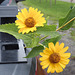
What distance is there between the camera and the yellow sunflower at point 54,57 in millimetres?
485

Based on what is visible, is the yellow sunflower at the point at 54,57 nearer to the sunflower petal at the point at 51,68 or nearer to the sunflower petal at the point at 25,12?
the sunflower petal at the point at 51,68

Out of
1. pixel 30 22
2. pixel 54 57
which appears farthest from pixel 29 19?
pixel 54 57

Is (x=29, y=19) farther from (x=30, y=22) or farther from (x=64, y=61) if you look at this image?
(x=64, y=61)

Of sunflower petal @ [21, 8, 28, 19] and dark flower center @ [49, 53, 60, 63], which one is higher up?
sunflower petal @ [21, 8, 28, 19]

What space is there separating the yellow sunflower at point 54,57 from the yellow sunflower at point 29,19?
0.08 metres

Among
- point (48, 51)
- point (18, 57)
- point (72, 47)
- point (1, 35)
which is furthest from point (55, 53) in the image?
point (72, 47)

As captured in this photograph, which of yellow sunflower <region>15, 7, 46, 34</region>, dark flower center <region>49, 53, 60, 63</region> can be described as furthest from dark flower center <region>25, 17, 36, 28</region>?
dark flower center <region>49, 53, 60, 63</region>

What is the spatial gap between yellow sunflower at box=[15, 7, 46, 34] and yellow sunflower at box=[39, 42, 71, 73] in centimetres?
8

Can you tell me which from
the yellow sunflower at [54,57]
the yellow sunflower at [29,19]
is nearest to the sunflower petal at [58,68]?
the yellow sunflower at [54,57]

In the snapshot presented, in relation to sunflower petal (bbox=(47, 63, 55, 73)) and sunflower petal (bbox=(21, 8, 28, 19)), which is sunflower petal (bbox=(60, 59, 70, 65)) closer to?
sunflower petal (bbox=(47, 63, 55, 73))

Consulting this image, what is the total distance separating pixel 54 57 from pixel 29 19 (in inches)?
5.7

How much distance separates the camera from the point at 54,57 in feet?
1.65

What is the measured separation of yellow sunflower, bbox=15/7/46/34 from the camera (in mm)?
487

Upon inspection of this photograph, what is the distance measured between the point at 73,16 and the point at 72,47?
6.82m
